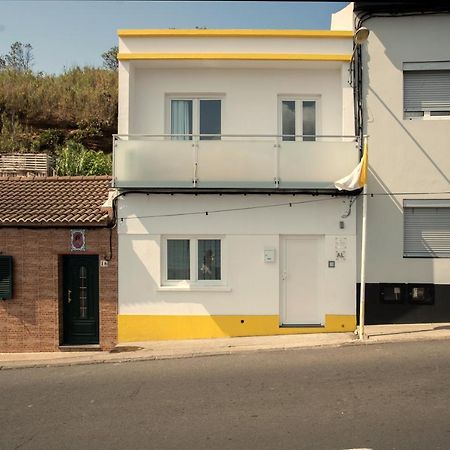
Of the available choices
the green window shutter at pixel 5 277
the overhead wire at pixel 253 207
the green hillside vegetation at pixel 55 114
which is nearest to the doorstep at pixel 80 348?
the green window shutter at pixel 5 277

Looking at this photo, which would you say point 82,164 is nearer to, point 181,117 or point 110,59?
point 181,117

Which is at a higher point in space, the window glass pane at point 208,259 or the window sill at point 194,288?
the window glass pane at point 208,259

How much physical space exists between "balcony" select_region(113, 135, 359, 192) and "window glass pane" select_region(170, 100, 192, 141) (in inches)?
47.9

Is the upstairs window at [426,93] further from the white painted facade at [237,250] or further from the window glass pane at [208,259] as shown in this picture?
the window glass pane at [208,259]

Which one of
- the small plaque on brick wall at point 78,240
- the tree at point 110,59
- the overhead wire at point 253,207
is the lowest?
the small plaque on brick wall at point 78,240

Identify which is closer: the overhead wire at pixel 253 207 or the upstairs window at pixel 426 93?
the overhead wire at pixel 253 207

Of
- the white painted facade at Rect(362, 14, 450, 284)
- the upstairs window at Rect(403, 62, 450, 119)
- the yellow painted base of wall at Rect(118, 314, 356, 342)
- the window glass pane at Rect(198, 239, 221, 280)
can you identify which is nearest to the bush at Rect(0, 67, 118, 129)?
the window glass pane at Rect(198, 239, 221, 280)

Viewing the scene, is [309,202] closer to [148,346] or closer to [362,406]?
[148,346]

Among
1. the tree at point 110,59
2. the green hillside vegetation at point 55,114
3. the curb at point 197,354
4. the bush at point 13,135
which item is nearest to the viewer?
the curb at point 197,354

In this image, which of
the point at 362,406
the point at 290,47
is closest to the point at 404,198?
the point at 290,47

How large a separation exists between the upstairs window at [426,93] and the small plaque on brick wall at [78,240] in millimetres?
7962

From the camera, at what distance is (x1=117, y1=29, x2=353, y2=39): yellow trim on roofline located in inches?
451

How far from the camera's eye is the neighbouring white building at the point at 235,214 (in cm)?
1112

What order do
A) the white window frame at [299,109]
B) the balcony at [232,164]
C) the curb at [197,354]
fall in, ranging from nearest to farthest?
the curb at [197,354]
the balcony at [232,164]
the white window frame at [299,109]
